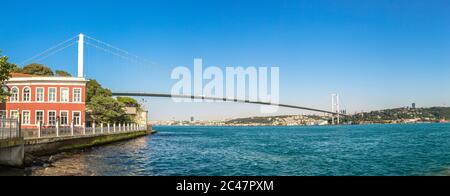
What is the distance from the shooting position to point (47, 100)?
128ft

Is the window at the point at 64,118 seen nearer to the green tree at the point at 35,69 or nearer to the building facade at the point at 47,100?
the building facade at the point at 47,100

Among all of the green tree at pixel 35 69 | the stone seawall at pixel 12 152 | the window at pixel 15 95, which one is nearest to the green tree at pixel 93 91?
the green tree at pixel 35 69

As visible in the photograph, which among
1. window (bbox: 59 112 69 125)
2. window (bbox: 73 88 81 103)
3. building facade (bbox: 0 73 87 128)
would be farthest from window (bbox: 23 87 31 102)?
window (bbox: 73 88 81 103)

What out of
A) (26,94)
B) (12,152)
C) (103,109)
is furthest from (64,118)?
(12,152)

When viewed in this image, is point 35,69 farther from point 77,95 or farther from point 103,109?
point 77,95

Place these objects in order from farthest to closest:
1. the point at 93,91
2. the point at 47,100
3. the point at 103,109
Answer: the point at 93,91 → the point at 103,109 → the point at 47,100

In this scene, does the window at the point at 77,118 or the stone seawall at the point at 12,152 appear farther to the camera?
the window at the point at 77,118

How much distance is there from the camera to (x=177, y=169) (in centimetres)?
1930

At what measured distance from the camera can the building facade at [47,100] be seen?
39.1 m

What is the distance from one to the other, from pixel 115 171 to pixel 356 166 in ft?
41.5

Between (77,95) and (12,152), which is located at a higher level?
(77,95)

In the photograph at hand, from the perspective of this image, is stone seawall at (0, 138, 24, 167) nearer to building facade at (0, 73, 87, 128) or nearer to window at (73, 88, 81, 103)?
building facade at (0, 73, 87, 128)
